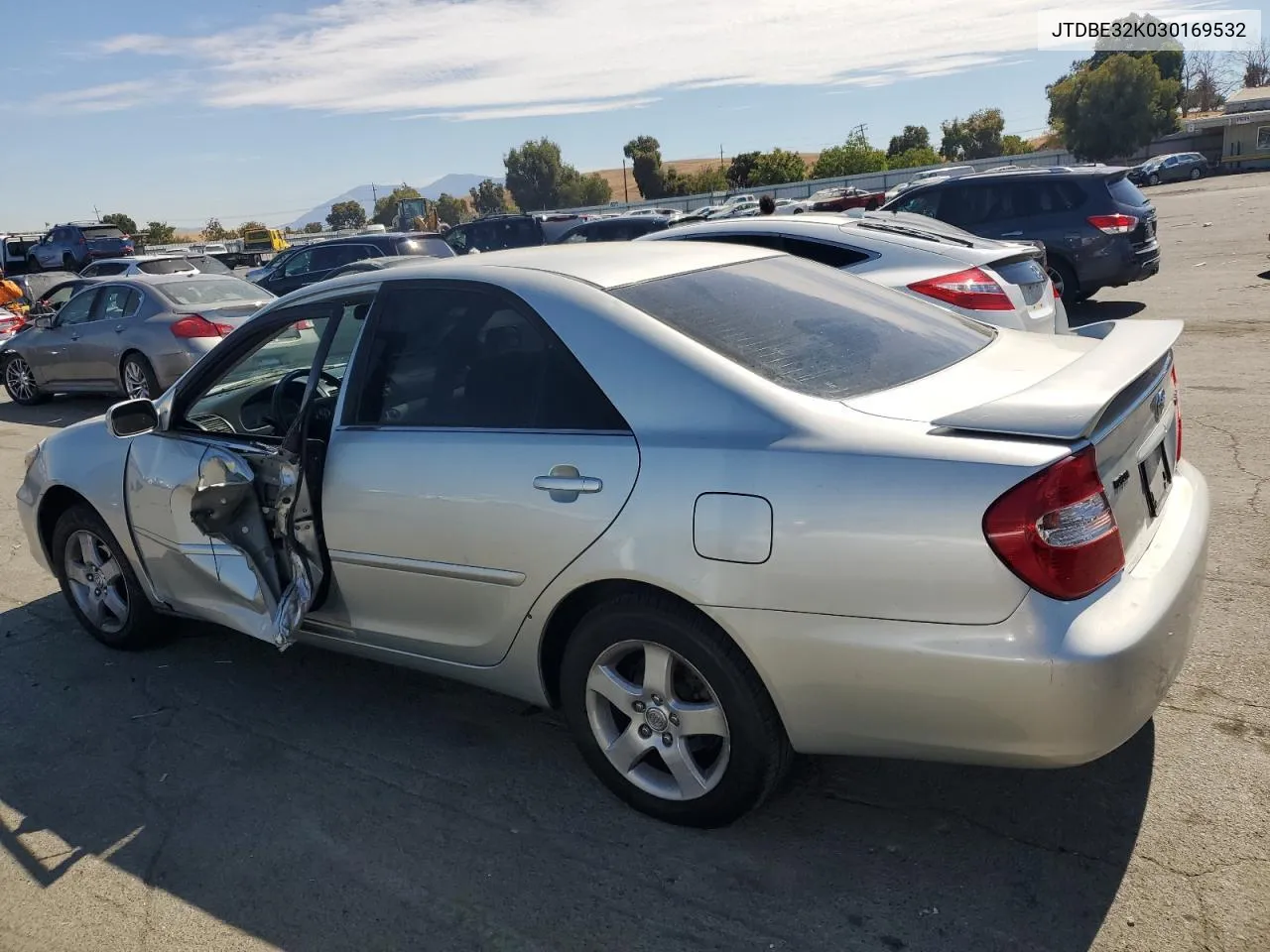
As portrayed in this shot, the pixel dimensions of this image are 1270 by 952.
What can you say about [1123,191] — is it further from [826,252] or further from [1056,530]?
[1056,530]

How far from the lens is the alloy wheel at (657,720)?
2.94 metres

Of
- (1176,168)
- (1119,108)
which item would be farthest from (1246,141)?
(1119,108)

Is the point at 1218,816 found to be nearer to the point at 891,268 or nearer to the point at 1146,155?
the point at 891,268

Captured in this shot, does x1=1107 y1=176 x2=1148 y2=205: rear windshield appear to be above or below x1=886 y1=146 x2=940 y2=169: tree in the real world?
above

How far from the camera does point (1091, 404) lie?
2.61 metres

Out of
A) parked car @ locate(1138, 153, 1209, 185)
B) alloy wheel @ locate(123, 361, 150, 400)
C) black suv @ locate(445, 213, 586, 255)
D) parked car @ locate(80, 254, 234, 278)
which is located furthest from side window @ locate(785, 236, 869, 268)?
parked car @ locate(1138, 153, 1209, 185)

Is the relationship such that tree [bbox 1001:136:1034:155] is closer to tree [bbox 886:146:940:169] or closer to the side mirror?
tree [bbox 886:146:940:169]

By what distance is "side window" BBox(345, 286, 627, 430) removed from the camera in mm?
3148

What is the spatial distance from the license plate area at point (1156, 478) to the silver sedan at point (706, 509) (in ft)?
0.05

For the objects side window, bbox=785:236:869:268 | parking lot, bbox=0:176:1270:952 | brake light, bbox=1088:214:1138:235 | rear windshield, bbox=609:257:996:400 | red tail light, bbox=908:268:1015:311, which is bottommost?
parking lot, bbox=0:176:1270:952

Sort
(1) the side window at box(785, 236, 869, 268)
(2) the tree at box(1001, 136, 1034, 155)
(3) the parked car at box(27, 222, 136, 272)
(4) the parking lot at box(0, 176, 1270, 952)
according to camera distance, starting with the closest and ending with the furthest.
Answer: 1. (4) the parking lot at box(0, 176, 1270, 952)
2. (1) the side window at box(785, 236, 869, 268)
3. (3) the parked car at box(27, 222, 136, 272)
4. (2) the tree at box(1001, 136, 1034, 155)

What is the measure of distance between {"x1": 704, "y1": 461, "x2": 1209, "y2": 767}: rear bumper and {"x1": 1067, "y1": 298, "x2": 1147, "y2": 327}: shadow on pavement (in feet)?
30.5

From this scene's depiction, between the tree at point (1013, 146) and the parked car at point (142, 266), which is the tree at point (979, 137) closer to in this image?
the tree at point (1013, 146)

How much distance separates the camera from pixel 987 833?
2.97 meters
